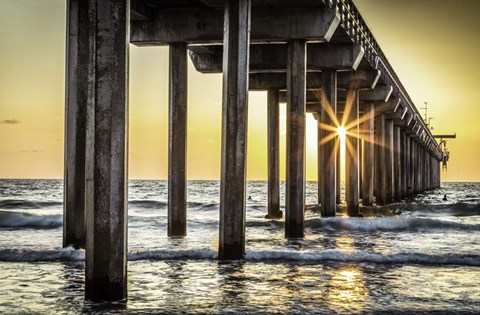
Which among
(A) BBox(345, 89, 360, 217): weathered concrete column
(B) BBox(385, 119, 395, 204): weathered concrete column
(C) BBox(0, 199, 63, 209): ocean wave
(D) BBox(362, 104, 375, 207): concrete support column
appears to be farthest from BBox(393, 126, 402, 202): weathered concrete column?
(C) BBox(0, 199, 63, 209): ocean wave

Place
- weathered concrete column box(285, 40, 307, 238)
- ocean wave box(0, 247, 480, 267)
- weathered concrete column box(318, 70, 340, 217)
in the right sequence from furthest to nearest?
weathered concrete column box(318, 70, 340, 217)
weathered concrete column box(285, 40, 307, 238)
ocean wave box(0, 247, 480, 267)

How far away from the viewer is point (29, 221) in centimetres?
2522

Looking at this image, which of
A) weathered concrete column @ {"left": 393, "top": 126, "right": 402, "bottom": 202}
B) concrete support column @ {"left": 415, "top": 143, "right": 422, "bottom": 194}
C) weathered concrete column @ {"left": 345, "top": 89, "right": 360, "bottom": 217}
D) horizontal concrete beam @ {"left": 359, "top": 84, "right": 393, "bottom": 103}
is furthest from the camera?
concrete support column @ {"left": 415, "top": 143, "right": 422, "bottom": 194}

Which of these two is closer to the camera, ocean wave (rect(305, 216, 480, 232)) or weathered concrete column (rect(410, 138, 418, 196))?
ocean wave (rect(305, 216, 480, 232))

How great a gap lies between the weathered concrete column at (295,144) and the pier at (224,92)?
22 mm

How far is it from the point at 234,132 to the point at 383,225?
12.3m

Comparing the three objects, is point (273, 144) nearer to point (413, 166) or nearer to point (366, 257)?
point (366, 257)

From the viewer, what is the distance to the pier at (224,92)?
6863 millimetres

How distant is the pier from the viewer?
686 centimetres

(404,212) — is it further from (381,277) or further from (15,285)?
(15,285)

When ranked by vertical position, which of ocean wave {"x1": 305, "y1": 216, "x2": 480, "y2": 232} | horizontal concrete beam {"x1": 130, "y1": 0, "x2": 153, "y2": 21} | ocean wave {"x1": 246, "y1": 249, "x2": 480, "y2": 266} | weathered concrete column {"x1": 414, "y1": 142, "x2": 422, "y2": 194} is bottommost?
ocean wave {"x1": 305, "y1": 216, "x2": 480, "y2": 232}

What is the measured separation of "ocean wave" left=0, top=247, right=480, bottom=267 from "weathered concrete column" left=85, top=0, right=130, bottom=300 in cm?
547

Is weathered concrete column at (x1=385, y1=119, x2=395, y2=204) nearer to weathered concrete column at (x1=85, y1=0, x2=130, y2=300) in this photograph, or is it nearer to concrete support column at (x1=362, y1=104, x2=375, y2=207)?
concrete support column at (x1=362, y1=104, x2=375, y2=207)

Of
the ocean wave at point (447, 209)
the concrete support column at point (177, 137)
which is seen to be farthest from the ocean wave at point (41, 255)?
the ocean wave at point (447, 209)
